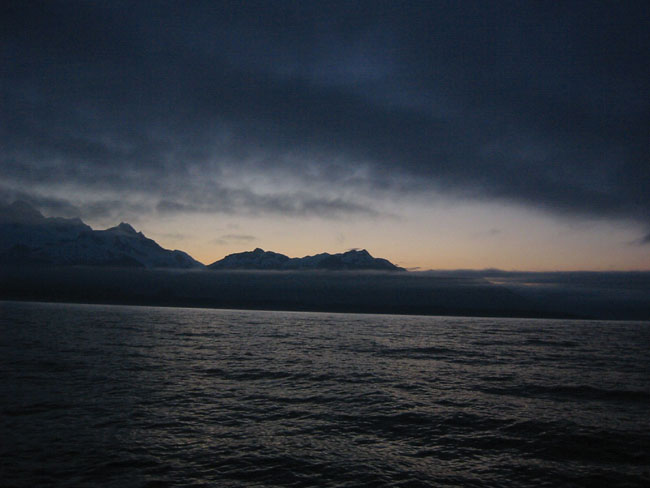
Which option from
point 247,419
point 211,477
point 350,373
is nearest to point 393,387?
point 350,373

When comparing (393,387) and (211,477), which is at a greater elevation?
(211,477)

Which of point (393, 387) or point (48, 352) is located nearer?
point (393, 387)

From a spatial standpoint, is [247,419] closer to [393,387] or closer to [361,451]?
[361,451]

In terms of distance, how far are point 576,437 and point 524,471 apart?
296 inches

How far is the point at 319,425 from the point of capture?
2102cm

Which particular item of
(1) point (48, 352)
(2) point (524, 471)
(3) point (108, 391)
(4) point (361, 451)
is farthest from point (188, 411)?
(1) point (48, 352)

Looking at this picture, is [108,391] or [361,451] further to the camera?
[108,391]


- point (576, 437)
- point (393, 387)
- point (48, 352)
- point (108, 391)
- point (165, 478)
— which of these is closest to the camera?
point (165, 478)

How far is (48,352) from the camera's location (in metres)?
47.0

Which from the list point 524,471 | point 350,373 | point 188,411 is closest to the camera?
point 524,471

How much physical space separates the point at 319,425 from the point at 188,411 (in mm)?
8673

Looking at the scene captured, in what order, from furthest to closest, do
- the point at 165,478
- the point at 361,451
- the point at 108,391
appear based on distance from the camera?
the point at 108,391 → the point at 361,451 → the point at 165,478

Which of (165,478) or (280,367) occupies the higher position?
(165,478)

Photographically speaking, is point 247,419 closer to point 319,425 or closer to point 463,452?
point 319,425
